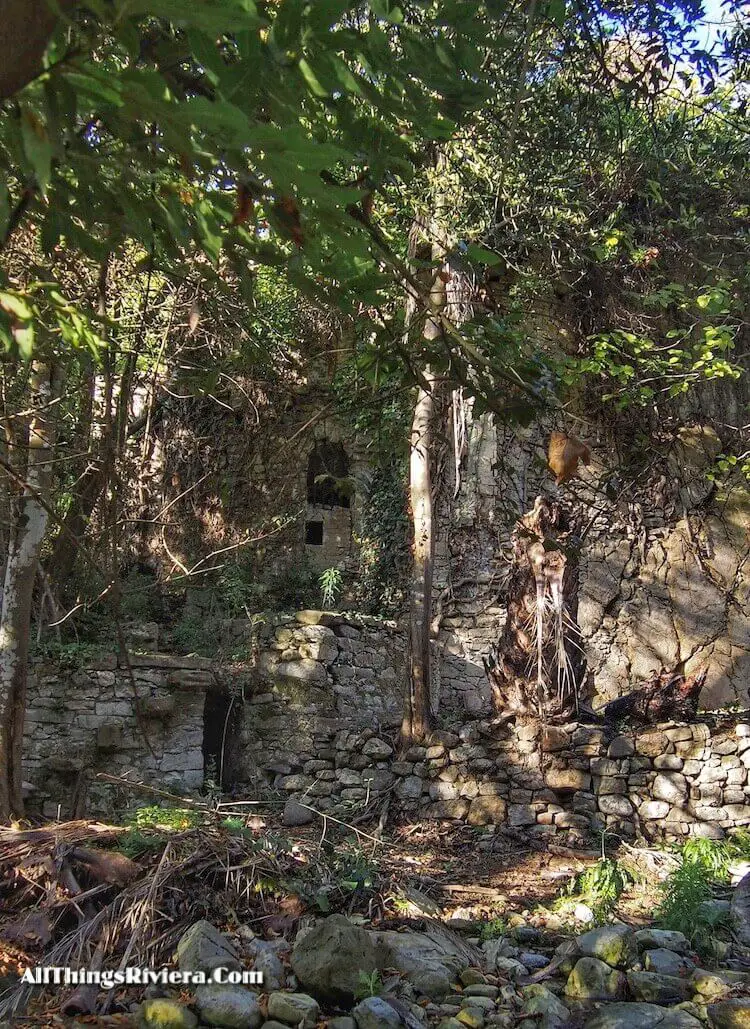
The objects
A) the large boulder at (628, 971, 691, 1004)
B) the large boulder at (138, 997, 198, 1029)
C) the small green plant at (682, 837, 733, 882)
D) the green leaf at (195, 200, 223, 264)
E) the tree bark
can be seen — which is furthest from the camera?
the small green plant at (682, 837, 733, 882)

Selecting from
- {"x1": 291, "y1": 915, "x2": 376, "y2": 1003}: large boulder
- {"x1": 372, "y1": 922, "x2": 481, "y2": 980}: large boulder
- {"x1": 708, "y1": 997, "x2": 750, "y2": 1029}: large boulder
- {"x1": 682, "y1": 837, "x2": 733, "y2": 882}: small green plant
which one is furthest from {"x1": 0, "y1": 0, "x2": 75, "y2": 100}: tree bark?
{"x1": 682, "y1": 837, "x2": 733, "y2": 882}: small green plant

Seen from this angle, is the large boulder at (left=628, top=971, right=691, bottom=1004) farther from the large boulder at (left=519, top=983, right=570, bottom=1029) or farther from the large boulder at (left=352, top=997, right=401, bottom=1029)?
the large boulder at (left=352, top=997, right=401, bottom=1029)

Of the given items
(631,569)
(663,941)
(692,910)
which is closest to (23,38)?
(663,941)

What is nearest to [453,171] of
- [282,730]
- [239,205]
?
[282,730]

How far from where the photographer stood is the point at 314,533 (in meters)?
12.5

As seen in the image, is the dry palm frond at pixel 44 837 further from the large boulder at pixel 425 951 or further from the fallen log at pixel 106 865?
the large boulder at pixel 425 951

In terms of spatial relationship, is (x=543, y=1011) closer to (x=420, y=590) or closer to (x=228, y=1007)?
(x=228, y=1007)

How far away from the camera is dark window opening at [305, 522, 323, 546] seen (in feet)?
40.9

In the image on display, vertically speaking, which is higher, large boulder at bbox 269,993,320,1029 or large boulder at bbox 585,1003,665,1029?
large boulder at bbox 269,993,320,1029

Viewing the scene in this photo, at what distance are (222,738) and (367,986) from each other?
5.68 meters

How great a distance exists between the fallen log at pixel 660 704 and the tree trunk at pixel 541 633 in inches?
19.4

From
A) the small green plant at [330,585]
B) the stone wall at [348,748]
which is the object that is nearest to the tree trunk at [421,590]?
the stone wall at [348,748]

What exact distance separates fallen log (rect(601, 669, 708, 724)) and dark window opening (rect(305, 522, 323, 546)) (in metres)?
5.93

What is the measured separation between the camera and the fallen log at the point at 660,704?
23.2ft
